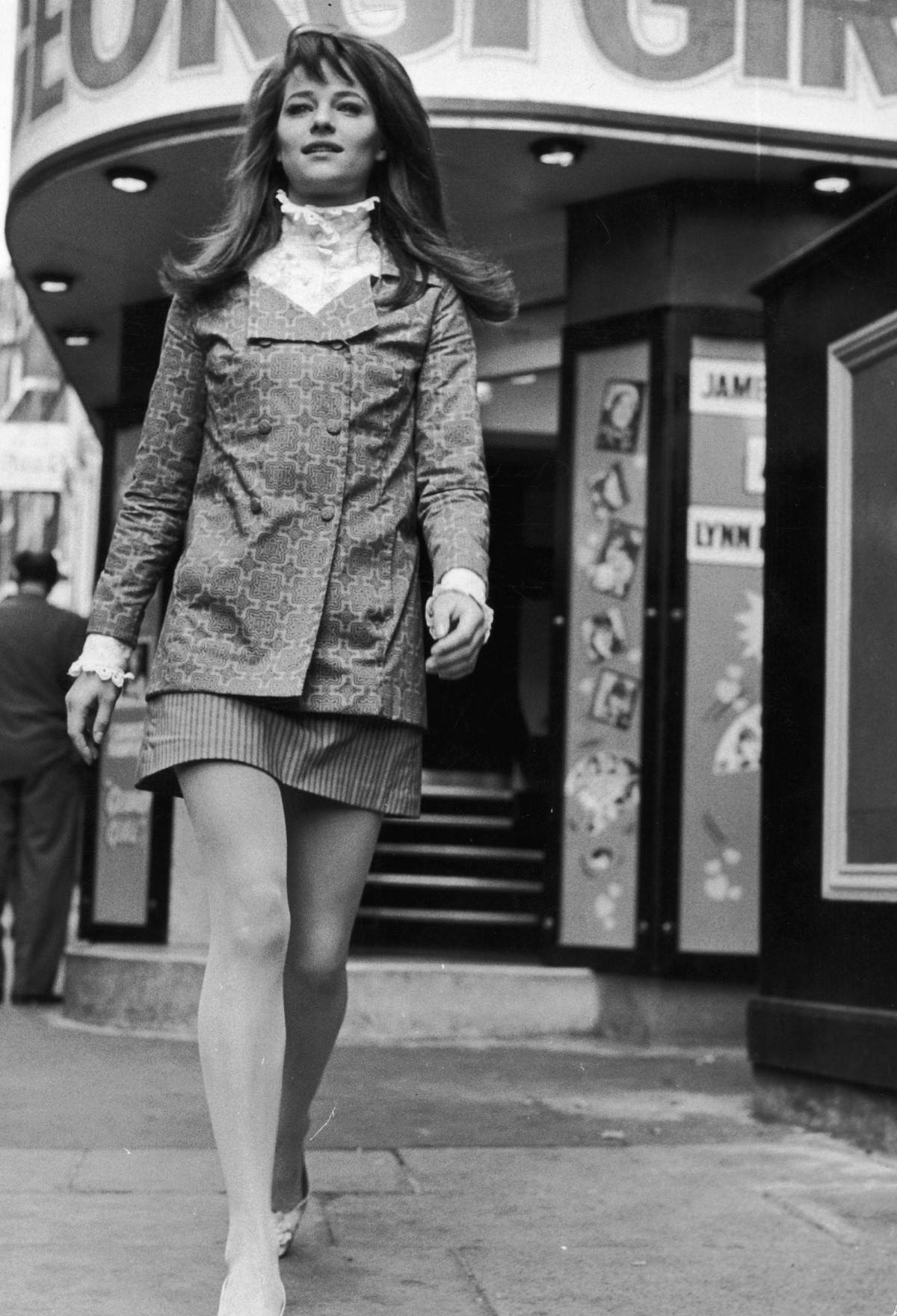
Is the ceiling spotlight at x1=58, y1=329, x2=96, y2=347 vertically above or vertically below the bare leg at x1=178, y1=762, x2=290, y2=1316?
above

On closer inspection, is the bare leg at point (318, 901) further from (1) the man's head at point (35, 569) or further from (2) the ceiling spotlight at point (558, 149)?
(1) the man's head at point (35, 569)

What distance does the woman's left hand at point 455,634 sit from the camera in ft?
9.12

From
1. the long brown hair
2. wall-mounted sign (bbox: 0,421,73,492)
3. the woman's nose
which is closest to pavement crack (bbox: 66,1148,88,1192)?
the long brown hair

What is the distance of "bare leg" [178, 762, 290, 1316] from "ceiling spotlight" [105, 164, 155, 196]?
4.62m

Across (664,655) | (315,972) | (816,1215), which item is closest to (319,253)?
(315,972)

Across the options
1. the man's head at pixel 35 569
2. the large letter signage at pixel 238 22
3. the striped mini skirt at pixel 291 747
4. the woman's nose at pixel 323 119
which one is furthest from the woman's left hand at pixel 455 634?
the man's head at pixel 35 569

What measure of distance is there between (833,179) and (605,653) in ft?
6.44

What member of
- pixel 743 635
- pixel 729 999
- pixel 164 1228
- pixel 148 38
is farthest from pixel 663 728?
pixel 164 1228

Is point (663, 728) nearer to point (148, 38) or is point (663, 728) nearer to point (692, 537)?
point (692, 537)

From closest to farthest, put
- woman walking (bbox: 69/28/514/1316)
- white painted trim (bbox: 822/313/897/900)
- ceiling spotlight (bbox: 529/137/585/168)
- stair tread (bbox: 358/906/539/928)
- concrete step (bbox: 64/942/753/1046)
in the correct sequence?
woman walking (bbox: 69/28/514/1316) → white painted trim (bbox: 822/313/897/900) → ceiling spotlight (bbox: 529/137/585/168) → concrete step (bbox: 64/942/753/1046) → stair tread (bbox: 358/906/539/928)

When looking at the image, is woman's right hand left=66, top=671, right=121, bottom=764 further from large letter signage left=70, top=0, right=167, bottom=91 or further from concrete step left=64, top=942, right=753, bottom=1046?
large letter signage left=70, top=0, right=167, bottom=91

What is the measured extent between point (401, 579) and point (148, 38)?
4.47 meters

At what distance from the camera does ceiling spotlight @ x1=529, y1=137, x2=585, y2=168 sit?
6672mm

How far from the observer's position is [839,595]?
4.95 m
